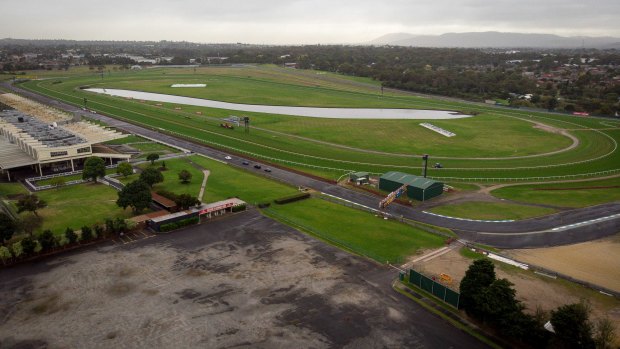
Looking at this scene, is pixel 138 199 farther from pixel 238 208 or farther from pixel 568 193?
pixel 568 193

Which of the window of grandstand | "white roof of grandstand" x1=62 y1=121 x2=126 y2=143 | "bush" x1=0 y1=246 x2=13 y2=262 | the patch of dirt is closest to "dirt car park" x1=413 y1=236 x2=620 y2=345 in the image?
the patch of dirt

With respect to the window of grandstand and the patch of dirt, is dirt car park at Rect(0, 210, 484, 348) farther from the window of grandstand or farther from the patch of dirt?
the window of grandstand

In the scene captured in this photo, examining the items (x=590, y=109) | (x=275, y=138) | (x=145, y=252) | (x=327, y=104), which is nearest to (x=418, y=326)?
(x=145, y=252)

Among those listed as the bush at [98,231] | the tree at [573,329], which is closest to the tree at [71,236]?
the bush at [98,231]

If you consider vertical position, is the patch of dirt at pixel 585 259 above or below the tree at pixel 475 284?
below

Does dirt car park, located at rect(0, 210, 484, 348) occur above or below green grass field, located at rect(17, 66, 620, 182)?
below

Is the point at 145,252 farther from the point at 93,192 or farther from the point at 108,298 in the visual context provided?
the point at 93,192

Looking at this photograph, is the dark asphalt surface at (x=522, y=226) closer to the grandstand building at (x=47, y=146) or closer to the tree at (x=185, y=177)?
the tree at (x=185, y=177)
